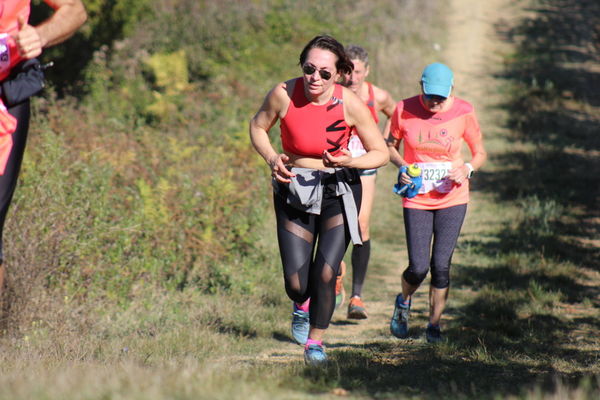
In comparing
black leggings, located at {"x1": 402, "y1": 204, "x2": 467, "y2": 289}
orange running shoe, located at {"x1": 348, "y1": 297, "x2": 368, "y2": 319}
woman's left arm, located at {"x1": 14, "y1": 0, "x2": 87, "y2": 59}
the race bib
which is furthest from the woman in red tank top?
orange running shoe, located at {"x1": 348, "y1": 297, "x2": 368, "y2": 319}

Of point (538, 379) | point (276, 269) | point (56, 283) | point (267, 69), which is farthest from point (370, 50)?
point (538, 379)

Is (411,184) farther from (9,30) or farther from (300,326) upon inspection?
(9,30)

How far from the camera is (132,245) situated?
8562 millimetres

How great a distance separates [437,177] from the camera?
6.55 metres

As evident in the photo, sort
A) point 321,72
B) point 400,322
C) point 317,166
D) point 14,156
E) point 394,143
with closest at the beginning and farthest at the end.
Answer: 1. point 14,156
2. point 321,72
3. point 317,166
4. point 394,143
5. point 400,322

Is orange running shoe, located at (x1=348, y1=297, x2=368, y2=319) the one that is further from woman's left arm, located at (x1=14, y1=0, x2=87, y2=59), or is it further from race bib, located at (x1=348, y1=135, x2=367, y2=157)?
woman's left arm, located at (x1=14, y1=0, x2=87, y2=59)

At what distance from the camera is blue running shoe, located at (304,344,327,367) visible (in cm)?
533

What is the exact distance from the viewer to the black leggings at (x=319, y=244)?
5.70 m

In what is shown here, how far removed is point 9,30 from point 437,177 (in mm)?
3480

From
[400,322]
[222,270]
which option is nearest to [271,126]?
[400,322]

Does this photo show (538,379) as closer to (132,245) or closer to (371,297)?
(371,297)

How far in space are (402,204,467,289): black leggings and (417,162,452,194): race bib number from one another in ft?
0.63

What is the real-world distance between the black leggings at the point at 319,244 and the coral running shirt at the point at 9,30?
6.56 ft

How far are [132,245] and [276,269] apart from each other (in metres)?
1.72
